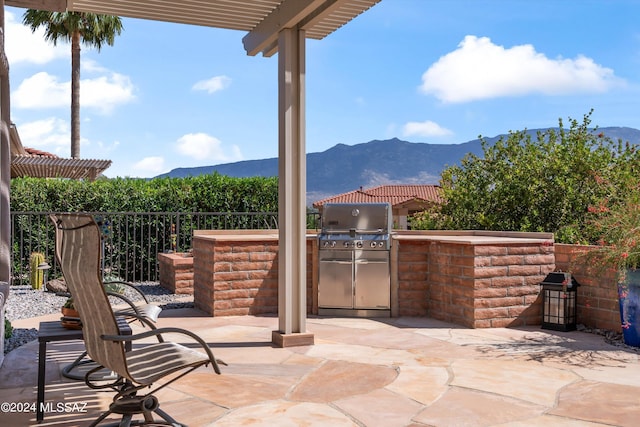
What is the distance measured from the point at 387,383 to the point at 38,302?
19.8 feet

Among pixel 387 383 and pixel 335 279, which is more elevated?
pixel 335 279

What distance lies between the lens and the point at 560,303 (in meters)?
6.43

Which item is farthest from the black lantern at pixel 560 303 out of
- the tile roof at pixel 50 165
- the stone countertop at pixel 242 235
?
the tile roof at pixel 50 165

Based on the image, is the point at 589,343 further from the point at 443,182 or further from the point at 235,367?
the point at 443,182

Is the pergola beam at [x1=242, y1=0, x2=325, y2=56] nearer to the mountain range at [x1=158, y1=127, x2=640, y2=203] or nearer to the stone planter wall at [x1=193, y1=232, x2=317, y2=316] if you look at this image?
the stone planter wall at [x1=193, y1=232, x2=317, y2=316]

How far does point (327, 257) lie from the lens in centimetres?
721

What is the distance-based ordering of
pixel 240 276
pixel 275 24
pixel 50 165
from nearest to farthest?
pixel 275 24 < pixel 240 276 < pixel 50 165

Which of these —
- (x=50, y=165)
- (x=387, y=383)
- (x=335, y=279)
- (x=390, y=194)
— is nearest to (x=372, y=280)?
(x=335, y=279)

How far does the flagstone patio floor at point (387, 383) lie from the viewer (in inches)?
142

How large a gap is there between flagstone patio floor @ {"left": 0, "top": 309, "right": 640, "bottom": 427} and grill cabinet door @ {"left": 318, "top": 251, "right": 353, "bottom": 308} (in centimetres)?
93

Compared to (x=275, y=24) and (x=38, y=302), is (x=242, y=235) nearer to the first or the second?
(x=38, y=302)

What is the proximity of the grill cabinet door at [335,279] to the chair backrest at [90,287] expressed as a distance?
4.22 meters

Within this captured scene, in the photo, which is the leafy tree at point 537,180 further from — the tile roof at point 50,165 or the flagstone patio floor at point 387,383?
the tile roof at point 50,165

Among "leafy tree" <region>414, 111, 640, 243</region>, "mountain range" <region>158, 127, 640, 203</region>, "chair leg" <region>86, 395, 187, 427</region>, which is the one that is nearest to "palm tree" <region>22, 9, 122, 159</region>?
"leafy tree" <region>414, 111, 640, 243</region>
